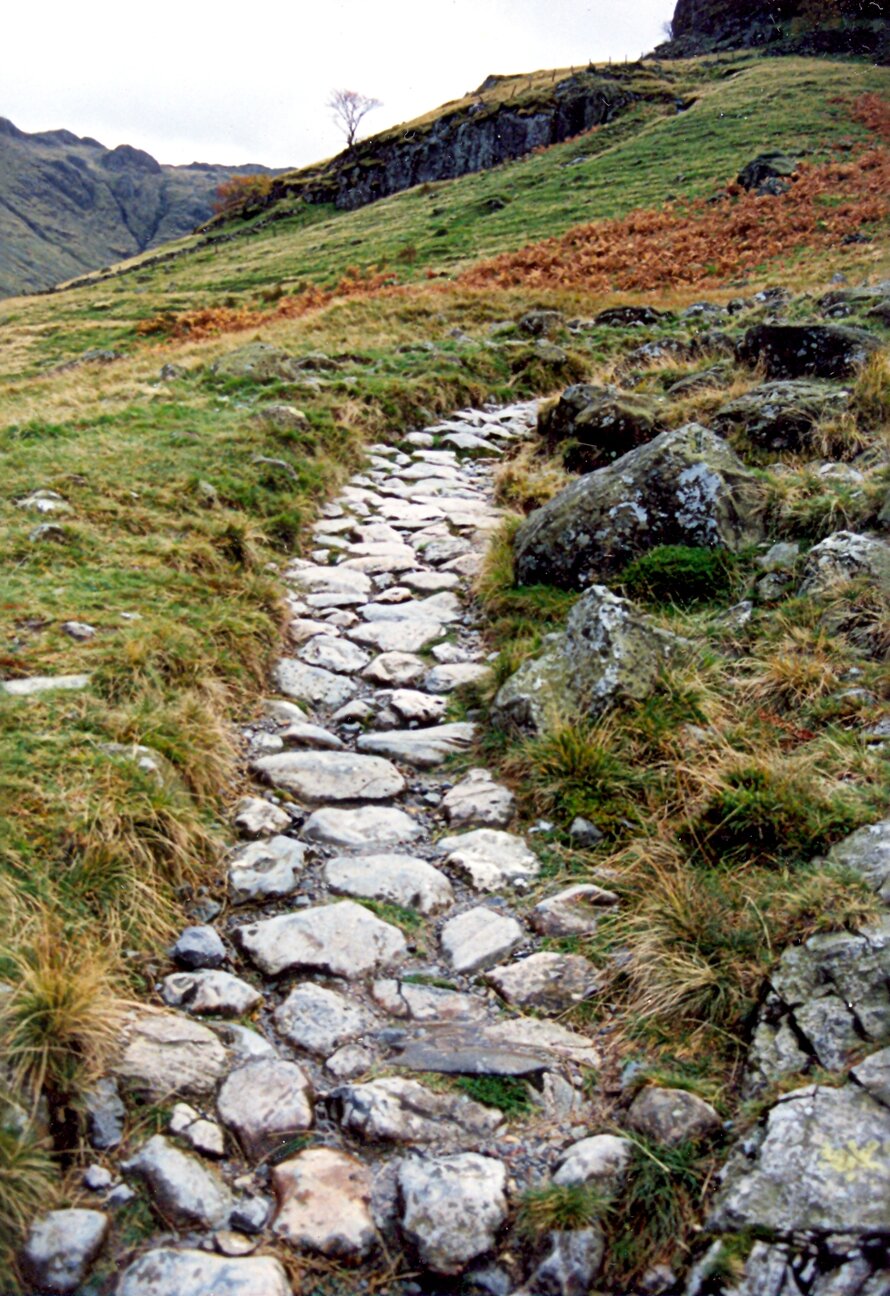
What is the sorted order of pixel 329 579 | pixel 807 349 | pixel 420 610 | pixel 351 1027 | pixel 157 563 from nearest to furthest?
pixel 351 1027 → pixel 157 563 → pixel 420 610 → pixel 329 579 → pixel 807 349

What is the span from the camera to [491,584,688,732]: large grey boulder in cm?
514

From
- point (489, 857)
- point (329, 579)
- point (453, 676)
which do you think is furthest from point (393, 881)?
point (329, 579)

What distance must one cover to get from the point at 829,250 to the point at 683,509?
21409 mm

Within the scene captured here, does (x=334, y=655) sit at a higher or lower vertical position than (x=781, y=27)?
lower

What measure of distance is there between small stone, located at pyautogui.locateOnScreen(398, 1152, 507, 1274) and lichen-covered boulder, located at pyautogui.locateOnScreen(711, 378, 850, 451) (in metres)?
7.45

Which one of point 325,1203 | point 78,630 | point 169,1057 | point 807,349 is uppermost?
point 807,349

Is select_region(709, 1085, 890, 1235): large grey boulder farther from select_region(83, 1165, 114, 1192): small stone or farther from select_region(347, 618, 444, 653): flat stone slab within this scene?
select_region(347, 618, 444, 653): flat stone slab

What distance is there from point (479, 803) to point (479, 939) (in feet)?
3.62

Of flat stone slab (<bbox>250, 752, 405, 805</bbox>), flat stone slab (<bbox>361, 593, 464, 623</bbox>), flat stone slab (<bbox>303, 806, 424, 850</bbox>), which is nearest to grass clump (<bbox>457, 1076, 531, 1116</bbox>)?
flat stone slab (<bbox>303, 806, 424, 850</bbox>)

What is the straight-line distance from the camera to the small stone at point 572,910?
3.91 meters

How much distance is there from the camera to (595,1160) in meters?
2.73

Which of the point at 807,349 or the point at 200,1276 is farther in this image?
the point at 807,349

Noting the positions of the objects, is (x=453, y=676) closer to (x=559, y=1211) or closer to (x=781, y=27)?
(x=559, y=1211)

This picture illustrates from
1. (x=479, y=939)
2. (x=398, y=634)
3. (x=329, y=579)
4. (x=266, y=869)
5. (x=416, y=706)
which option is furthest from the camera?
(x=329, y=579)
